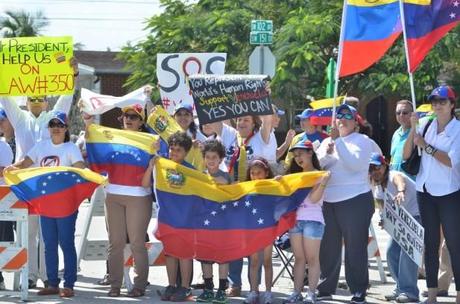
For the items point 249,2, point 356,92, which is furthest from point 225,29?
point 356,92

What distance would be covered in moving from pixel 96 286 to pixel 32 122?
1907 millimetres

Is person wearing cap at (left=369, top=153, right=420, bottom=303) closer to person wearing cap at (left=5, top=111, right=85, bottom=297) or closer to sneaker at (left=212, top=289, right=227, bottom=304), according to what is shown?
sneaker at (left=212, top=289, right=227, bottom=304)

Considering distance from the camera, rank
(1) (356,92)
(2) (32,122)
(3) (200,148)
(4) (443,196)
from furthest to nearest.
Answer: (1) (356,92) < (2) (32,122) < (3) (200,148) < (4) (443,196)

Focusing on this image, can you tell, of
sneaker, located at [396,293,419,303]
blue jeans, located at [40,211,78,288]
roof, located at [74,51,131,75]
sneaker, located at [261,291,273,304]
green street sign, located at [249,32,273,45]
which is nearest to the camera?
sneaker, located at [261,291,273,304]

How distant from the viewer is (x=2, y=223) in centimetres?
1005

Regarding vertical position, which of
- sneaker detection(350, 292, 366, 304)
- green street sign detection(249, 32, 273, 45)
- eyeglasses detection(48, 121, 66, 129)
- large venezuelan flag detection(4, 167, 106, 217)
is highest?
green street sign detection(249, 32, 273, 45)

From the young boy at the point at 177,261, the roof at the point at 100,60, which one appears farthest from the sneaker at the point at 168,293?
the roof at the point at 100,60

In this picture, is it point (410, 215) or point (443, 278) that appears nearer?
point (410, 215)

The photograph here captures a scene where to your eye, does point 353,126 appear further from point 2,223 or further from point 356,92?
point 356,92

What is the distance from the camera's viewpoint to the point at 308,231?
9133 mm

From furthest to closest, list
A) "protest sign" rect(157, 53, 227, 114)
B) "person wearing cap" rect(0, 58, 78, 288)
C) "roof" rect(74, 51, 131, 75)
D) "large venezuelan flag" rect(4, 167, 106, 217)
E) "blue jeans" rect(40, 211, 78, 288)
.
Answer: "roof" rect(74, 51, 131, 75), "protest sign" rect(157, 53, 227, 114), "person wearing cap" rect(0, 58, 78, 288), "blue jeans" rect(40, 211, 78, 288), "large venezuelan flag" rect(4, 167, 106, 217)

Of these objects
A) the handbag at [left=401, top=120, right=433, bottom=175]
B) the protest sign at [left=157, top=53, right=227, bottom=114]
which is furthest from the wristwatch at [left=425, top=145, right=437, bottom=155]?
the protest sign at [left=157, top=53, right=227, bottom=114]

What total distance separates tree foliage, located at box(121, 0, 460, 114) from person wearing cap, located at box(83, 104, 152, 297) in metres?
15.2

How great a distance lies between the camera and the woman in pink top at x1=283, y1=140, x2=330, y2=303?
359 inches
